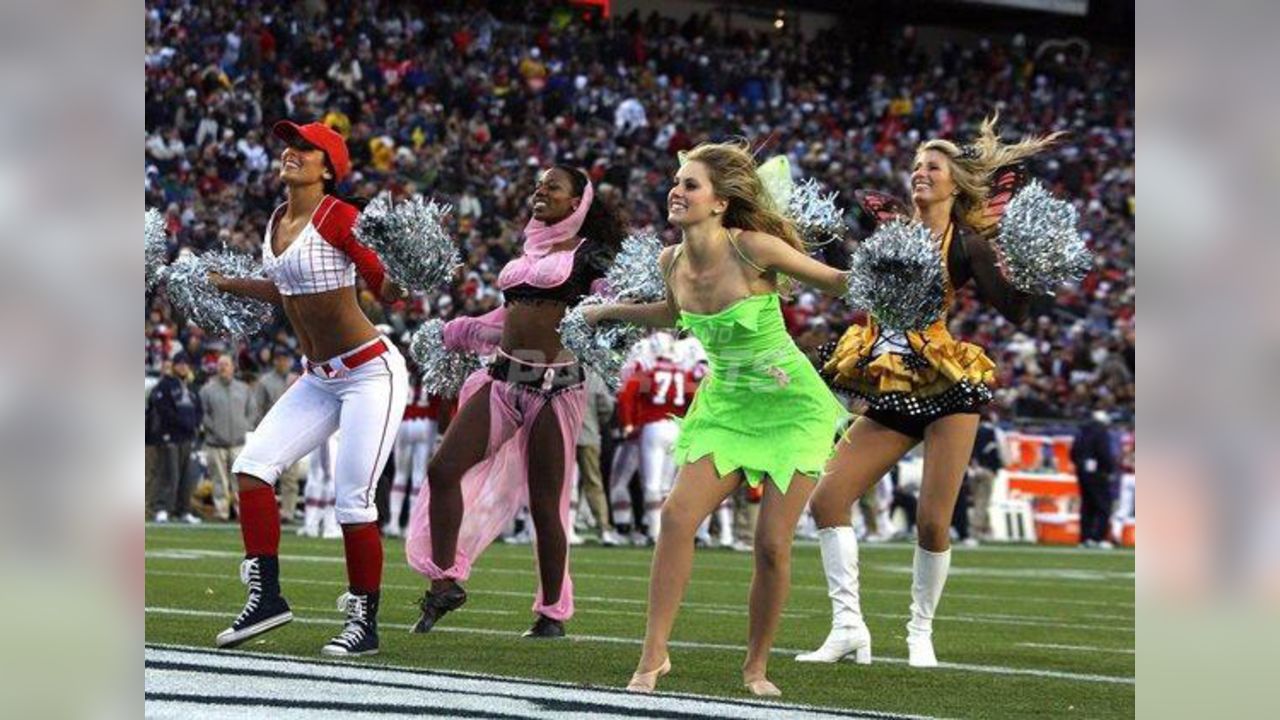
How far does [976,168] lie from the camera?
7.45 meters

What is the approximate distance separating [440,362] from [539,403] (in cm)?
62

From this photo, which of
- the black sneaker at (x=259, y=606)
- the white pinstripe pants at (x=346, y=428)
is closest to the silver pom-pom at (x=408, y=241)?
the white pinstripe pants at (x=346, y=428)

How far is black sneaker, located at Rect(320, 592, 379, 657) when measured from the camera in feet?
22.8

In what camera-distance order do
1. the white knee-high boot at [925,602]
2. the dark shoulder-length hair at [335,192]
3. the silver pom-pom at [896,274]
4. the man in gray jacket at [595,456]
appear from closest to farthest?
the silver pom-pom at [896,274], the dark shoulder-length hair at [335,192], the white knee-high boot at [925,602], the man in gray jacket at [595,456]

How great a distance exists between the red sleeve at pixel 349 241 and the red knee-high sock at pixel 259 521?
2.62ft

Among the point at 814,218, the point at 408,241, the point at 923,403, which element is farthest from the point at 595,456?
the point at 408,241

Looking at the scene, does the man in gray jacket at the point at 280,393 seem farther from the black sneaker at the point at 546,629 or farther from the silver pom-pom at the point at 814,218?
the silver pom-pom at the point at 814,218

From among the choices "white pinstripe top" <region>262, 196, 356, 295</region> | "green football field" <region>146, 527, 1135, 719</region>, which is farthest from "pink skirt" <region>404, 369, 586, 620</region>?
"white pinstripe top" <region>262, 196, 356, 295</region>

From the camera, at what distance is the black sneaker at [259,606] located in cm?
688

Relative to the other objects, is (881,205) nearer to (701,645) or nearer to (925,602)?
(925,602)
